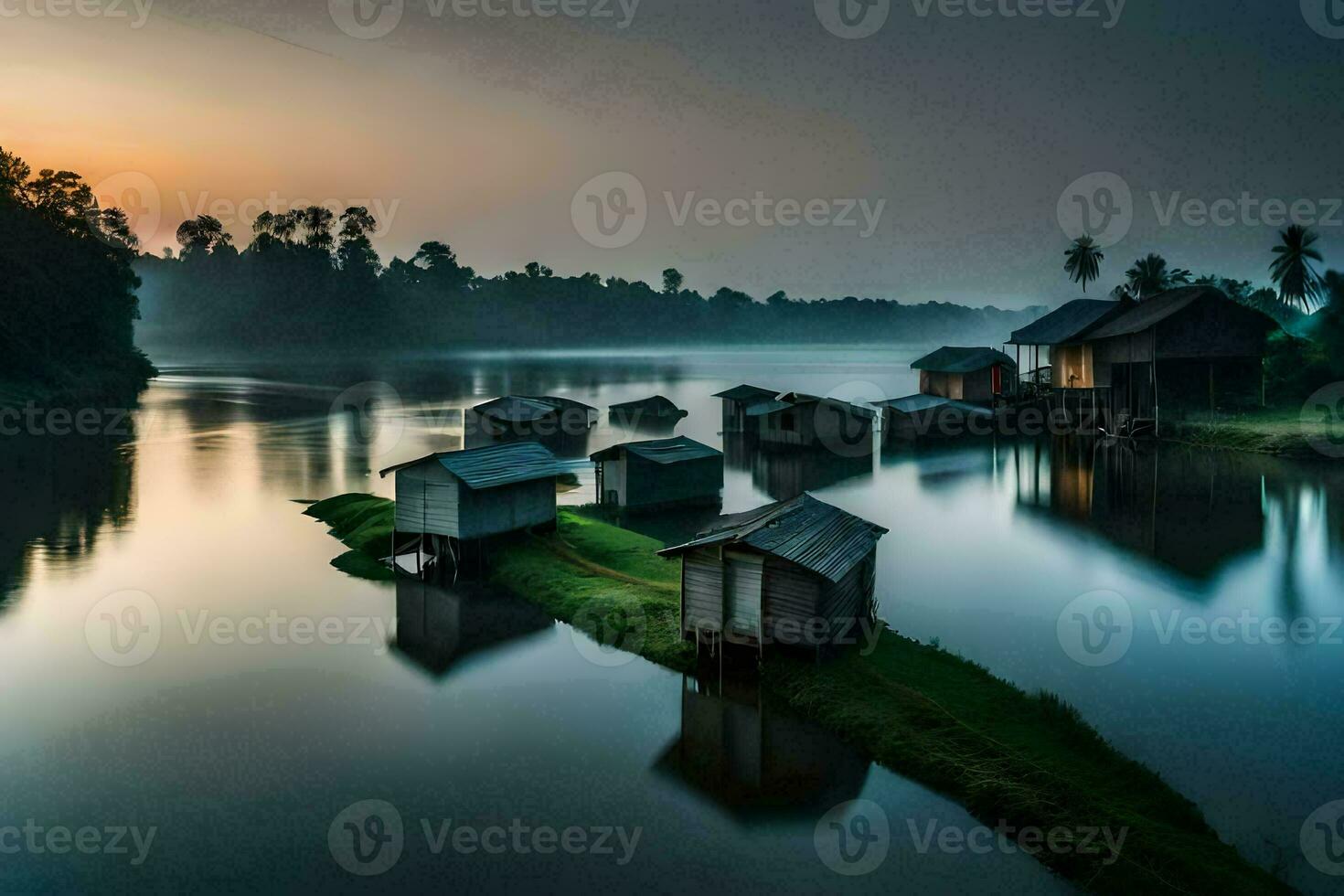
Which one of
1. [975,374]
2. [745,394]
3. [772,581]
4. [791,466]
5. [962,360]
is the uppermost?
[962,360]

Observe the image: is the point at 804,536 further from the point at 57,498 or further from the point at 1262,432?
the point at 1262,432

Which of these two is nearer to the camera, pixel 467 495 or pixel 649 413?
pixel 467 495

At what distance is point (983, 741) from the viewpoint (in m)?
19.2

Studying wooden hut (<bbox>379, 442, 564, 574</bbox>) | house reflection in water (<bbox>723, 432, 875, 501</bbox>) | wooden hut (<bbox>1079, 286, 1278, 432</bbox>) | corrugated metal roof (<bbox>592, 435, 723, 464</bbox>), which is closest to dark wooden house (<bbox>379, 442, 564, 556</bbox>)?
wooden hut (<bbox>379, 442, 564, 574</bbox>)

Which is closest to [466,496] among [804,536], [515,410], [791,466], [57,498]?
[804,536]

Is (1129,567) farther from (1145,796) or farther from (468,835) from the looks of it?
(468,835)

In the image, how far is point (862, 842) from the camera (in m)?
16.9

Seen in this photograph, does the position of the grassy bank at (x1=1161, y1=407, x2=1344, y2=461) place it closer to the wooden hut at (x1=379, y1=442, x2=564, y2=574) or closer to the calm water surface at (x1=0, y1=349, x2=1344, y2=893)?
the calm water surface at (x1=0, y1=349, x2=1344, y2=893)

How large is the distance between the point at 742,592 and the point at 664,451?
22593 millimetres

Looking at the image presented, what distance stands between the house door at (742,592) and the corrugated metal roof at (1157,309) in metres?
52.4

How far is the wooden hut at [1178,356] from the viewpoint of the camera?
213ft

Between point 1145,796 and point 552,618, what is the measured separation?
699 inches

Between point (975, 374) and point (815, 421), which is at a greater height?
point (975, 374)

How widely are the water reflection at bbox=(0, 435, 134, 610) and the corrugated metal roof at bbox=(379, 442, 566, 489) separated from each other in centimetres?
1545
